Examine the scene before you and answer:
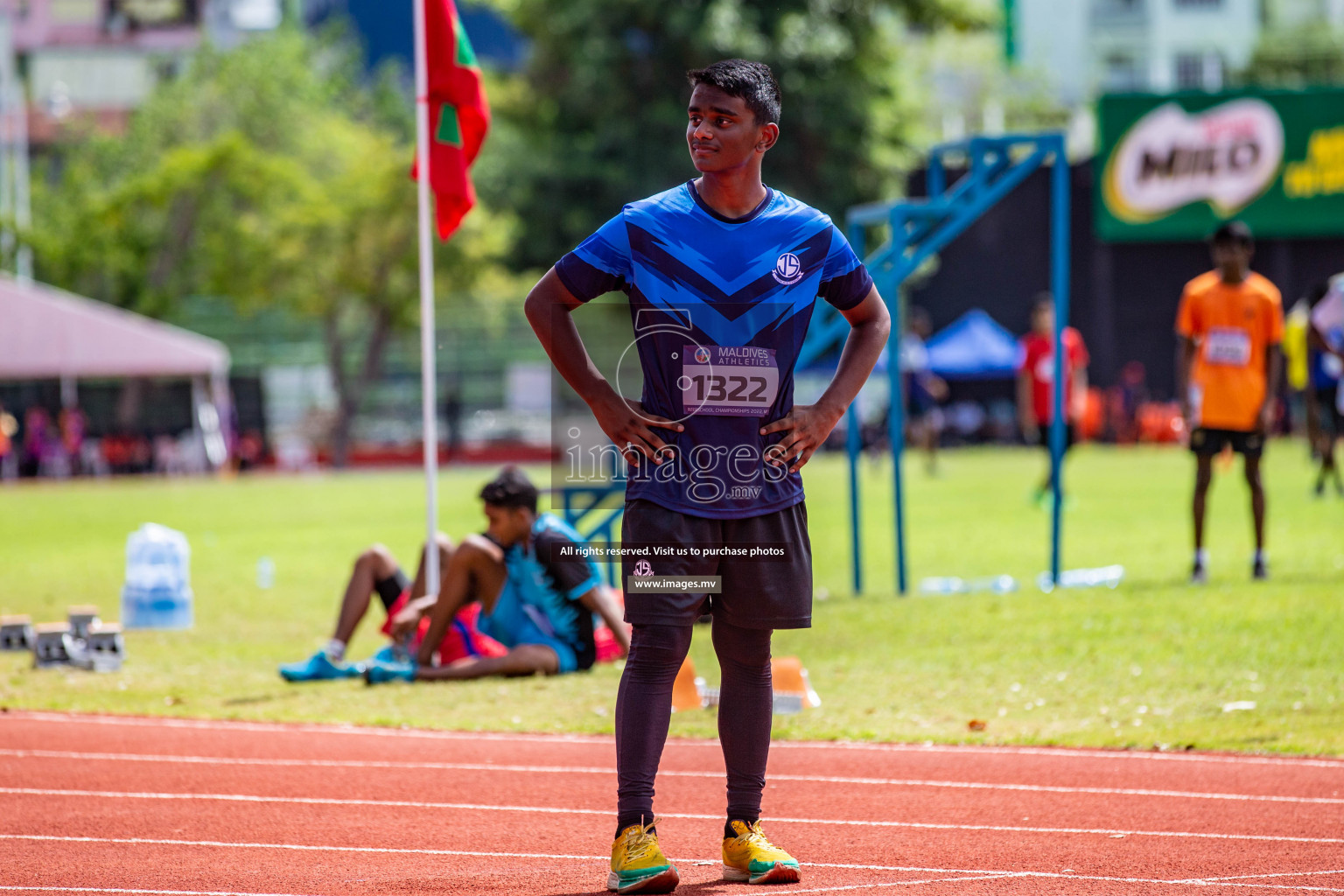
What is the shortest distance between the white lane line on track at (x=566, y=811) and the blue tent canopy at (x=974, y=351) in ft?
108

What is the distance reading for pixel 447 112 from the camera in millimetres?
10148

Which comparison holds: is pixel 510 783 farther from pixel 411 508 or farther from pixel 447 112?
pixel 411 508

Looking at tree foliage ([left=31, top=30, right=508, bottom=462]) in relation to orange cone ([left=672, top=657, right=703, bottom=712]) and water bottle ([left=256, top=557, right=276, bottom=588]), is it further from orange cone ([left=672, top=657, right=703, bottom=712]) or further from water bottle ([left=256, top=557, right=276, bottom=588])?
orange cone ([left=672, top=657, right=703, bottom=712])

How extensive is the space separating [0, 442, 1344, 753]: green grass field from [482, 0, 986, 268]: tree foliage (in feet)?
54.4

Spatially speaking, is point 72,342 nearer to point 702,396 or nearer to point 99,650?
point 99,650

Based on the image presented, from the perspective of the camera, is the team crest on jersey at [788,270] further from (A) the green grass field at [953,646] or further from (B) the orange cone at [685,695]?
(B) the orange cone at [685,695]

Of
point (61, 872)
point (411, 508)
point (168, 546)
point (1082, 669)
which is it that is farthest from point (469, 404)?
point (61, 872)

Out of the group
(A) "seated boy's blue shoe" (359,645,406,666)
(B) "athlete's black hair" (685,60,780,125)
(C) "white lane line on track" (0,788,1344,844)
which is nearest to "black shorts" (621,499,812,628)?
(B) "athlete's black hair" (685,60,780,125)

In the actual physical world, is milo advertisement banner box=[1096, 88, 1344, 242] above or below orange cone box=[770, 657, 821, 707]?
above

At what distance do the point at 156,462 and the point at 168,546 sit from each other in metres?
29.6

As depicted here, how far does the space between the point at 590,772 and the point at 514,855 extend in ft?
4.86

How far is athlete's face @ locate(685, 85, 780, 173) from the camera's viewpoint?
4.32 metres

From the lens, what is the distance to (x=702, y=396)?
14.2ft

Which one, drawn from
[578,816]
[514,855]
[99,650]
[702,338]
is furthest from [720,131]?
[99,650]
